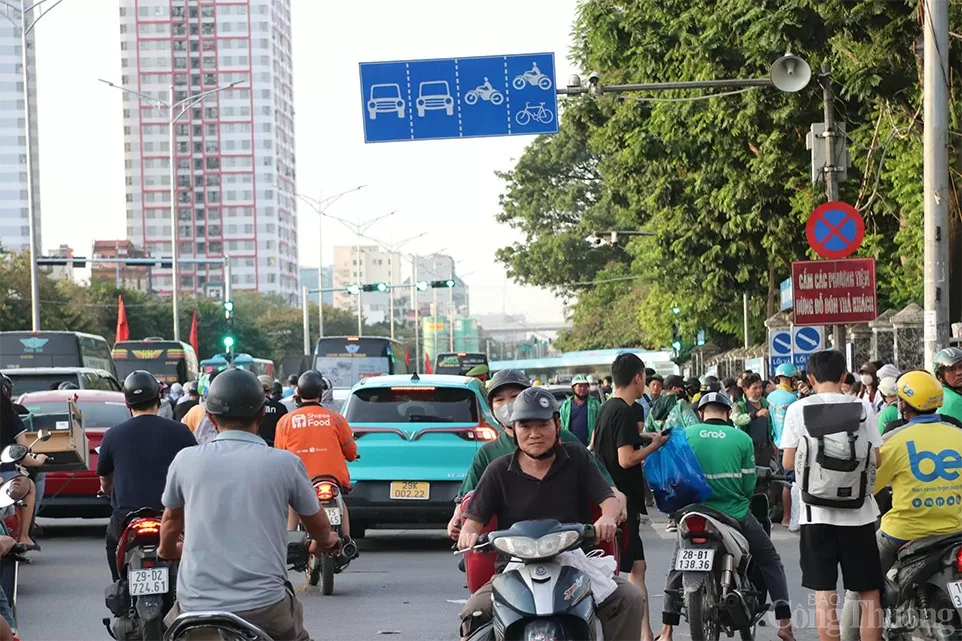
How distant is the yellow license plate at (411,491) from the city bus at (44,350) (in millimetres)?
25643

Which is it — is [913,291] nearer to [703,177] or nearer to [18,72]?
[703,177]

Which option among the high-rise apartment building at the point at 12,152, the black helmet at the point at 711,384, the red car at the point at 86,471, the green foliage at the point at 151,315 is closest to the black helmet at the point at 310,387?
the red car at the point at 86,471

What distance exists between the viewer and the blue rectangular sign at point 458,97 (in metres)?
24.4

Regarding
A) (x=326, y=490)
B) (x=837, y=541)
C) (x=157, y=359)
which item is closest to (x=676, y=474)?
(x=837, y=541)

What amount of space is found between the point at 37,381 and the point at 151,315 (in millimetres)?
95536

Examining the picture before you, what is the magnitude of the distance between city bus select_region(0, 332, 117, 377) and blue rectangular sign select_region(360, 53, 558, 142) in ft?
58.9

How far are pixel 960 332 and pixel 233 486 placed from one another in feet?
51.1

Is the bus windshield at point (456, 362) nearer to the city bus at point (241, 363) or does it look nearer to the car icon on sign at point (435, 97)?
the city bus at point (241, 363)

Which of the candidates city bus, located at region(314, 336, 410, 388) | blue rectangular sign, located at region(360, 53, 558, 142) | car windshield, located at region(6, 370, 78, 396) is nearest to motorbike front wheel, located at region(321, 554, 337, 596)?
car windshield, located at region(6, 370, 78, 396)

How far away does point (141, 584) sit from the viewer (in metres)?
8.36

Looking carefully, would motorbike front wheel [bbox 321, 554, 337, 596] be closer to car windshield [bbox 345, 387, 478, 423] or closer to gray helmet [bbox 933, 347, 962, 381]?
car windshield [bbox 345, 387, 478, 423]

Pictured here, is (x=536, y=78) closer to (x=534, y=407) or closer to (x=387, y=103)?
(x=387, y=103)

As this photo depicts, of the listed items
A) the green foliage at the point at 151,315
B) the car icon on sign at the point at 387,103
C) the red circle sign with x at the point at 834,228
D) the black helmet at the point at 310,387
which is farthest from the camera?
the green foliage at the point at 151,315

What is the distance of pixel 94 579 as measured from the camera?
1403cm
